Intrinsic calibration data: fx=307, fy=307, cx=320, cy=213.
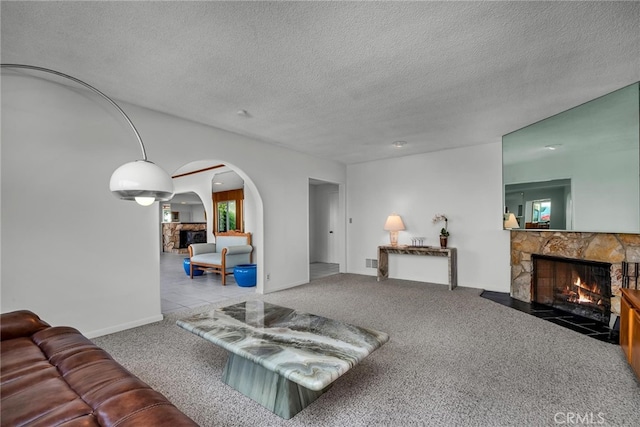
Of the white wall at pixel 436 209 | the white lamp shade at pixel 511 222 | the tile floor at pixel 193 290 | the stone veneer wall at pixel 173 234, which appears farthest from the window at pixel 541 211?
the stone veneer wall at pixel 173 234

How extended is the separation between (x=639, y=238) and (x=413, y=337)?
2554 mm

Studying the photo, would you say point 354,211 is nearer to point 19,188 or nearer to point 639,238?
point 639,238

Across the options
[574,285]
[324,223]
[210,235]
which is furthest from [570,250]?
[210,235]

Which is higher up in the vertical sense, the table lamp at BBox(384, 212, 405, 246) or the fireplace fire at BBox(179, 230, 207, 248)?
the table lamp at BBox(384, 212, 405, 246)

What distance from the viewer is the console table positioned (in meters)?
5.39

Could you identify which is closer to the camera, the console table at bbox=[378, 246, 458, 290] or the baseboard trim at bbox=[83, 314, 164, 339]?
the baseboard trim at bbox=[83, 314, 164, 339]

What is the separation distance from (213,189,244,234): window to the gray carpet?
3497mm

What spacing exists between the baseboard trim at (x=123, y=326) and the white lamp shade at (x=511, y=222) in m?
5.18

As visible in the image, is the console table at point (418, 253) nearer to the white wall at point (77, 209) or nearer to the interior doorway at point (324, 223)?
the interior doorway at point (324, 223)

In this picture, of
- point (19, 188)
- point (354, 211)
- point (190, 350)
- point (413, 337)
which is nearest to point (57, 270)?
point (19, 188)

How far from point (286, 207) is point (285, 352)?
380cm

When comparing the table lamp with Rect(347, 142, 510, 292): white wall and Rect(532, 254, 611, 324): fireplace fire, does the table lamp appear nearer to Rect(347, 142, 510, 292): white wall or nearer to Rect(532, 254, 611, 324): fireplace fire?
Rect(347, 142, 510, 292): white wall

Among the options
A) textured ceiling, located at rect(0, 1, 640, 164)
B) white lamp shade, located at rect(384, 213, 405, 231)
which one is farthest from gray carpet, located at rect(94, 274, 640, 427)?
textured ceiling, located at rect(0, 1, 640, 164)

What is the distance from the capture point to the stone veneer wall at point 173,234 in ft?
40.7
